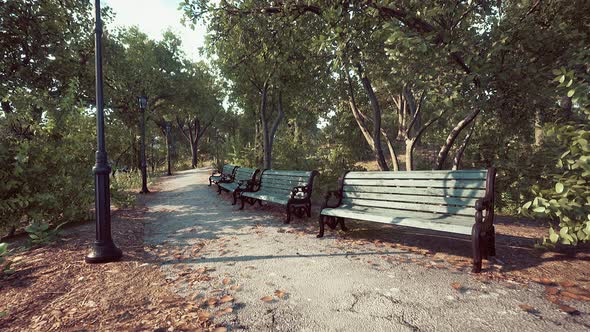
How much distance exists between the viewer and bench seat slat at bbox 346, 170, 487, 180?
383 cm

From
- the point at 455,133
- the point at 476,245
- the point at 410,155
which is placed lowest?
the point at 476,245

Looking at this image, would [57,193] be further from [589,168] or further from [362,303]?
[589,168]

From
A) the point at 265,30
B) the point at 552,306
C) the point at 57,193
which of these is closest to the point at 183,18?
the point at 265,30

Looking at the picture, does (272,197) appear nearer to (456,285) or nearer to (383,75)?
(383,75)

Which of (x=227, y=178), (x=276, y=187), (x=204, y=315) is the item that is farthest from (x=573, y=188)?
(x=227, y=178)

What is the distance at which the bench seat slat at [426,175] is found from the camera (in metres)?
3.83

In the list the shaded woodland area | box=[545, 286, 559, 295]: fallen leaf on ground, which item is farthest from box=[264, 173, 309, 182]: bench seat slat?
box=[545, 286, 559, 295]: fallen leaf on ground

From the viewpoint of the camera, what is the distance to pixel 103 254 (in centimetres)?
390

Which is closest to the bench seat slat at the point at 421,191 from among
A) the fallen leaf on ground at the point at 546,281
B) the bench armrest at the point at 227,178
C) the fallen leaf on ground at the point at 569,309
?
the fallen leaf on ground at the point at 546,281

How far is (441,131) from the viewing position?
38.2 feet

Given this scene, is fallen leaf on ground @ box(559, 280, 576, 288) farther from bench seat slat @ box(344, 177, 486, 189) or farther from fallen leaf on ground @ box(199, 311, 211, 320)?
fallen leaf on ground @ box(199, 311, 211, 320)

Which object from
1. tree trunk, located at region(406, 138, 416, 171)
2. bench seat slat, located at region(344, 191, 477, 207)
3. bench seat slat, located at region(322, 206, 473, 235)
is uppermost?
tree trunk, located at region(406, 138, 416, 171)

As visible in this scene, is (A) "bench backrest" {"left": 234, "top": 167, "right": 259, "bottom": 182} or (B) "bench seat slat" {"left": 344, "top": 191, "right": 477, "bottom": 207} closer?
(B) "bench seat slat" {"left": 344, "top": 191, "right": 477, "bottom": 207}

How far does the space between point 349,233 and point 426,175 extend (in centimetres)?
173
